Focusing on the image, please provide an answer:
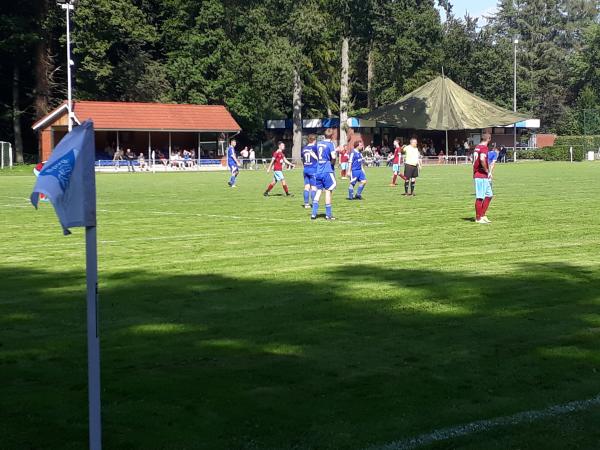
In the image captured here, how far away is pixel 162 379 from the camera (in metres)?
7.27

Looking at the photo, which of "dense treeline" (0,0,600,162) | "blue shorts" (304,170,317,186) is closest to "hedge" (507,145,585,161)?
"dense treeline" (0,0,600,162)

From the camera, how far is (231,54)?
77.4 metres

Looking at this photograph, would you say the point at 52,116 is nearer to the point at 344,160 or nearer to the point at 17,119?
the point at 17,119

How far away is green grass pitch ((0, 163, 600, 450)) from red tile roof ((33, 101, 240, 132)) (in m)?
47.9

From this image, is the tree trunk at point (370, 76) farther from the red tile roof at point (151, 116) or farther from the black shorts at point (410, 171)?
the black shorts at point (410, 171)

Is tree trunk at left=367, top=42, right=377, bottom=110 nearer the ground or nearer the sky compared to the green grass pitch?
nearer the sky

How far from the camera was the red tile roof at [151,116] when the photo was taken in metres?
64.6

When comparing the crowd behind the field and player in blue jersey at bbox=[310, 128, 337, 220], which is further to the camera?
the crowd behind the field

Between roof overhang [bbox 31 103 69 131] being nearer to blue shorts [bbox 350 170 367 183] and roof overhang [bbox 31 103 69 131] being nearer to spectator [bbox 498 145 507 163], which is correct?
spectator [bbox 498 145 507 163]

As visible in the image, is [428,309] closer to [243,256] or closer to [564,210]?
[243,256]

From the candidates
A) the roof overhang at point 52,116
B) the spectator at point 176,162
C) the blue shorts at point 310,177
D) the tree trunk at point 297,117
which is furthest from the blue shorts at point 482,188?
the tree trunk at point 297,117

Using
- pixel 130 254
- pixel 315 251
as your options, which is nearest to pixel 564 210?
pixel 315 251

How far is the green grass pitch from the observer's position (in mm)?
6117

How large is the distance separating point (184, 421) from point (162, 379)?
3.66 feet
